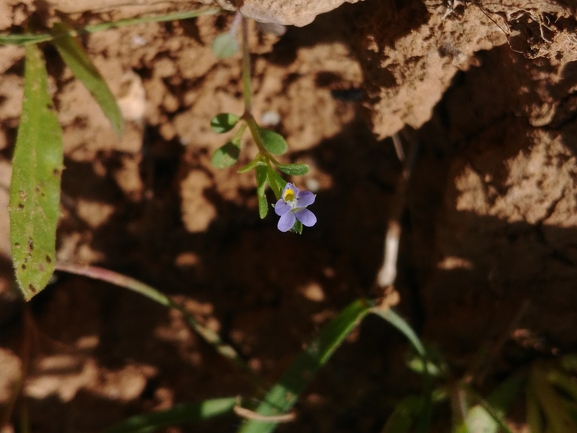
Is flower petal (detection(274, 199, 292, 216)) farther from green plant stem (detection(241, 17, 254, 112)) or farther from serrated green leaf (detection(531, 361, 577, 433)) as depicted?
serrated green leaf (detection(531, 361, 577, 433))

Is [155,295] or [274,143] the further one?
[155,295]

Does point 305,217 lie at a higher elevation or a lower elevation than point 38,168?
lower

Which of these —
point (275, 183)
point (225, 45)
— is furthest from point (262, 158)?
point (225, 45)

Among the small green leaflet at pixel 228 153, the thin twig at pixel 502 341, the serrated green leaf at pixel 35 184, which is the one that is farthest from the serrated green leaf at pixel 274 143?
the thin twig at pixel 502 341

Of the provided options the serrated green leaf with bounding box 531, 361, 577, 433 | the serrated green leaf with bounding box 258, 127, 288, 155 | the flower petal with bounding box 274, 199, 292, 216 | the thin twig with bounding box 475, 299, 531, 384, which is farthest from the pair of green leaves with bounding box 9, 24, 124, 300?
the serrated green leaf with bounding box 531, 361, 577, 433

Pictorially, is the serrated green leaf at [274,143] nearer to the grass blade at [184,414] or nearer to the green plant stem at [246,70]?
the green plant stem at [246,70]

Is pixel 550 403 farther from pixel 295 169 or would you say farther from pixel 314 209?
pixel 295 169

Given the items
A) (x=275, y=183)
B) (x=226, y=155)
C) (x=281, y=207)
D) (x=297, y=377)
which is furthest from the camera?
(x=297, y=377)
